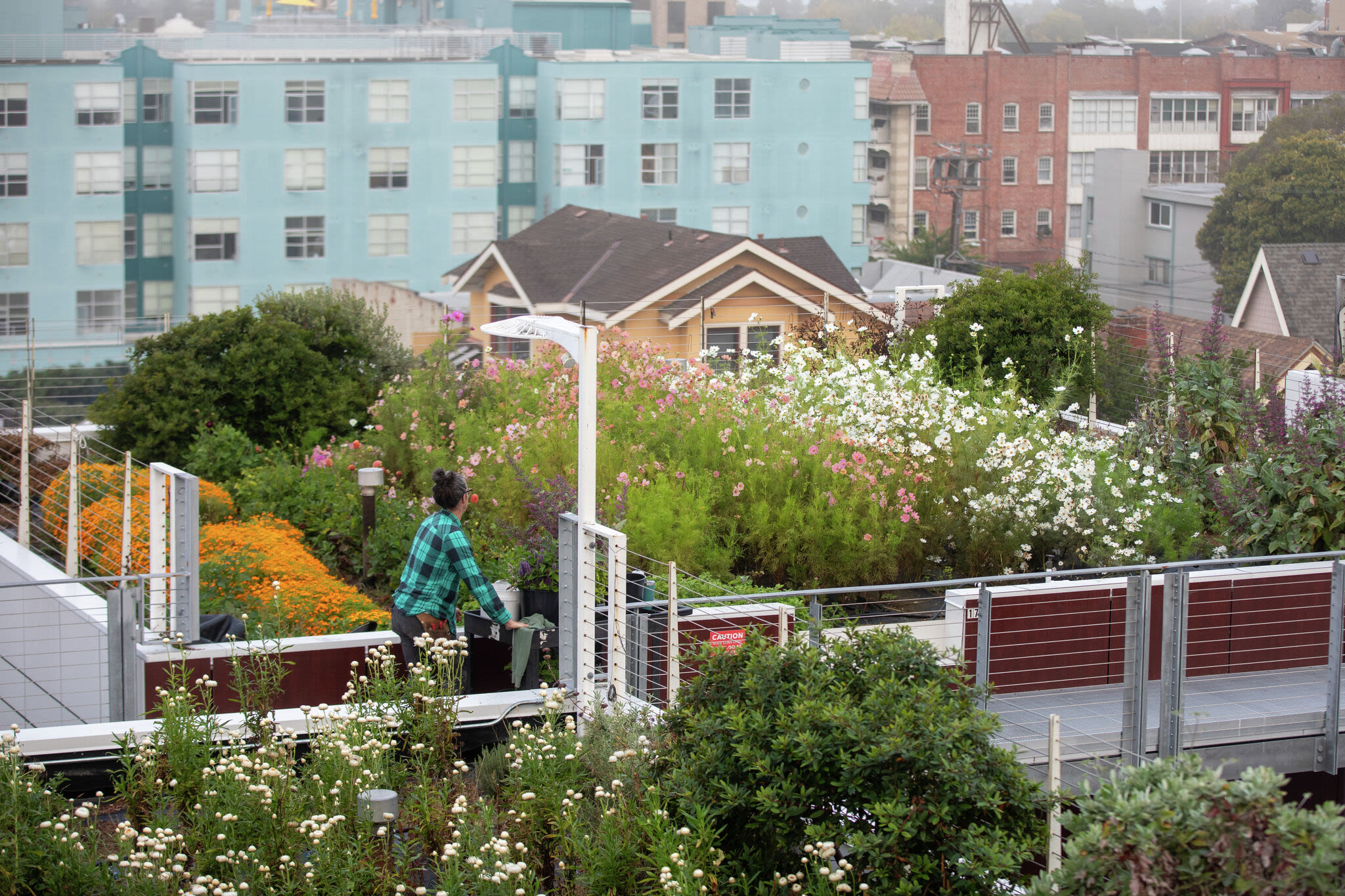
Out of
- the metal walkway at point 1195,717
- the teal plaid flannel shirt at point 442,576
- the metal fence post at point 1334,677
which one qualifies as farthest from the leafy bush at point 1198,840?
the metal fence post at point 1334,677

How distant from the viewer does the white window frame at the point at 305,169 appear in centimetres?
5950

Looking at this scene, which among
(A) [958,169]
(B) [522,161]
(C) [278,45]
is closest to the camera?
(C) [278,45]

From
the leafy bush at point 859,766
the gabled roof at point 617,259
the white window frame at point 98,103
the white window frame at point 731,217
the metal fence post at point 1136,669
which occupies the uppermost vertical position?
the white window frame at point 98,103

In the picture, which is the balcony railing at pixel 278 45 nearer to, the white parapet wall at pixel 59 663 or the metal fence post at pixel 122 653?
the white parapet wall at pixel 59 663

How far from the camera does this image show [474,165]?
6222cm

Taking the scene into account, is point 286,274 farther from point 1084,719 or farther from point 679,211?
point 1084,719

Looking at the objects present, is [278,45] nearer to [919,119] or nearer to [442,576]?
[919,119]

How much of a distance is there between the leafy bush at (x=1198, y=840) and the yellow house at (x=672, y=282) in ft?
59.7

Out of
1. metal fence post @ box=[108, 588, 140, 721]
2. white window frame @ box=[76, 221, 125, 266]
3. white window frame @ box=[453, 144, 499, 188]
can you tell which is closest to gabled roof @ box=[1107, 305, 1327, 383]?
Answer: metal fence post @ box=[108, 588, 140, 721]

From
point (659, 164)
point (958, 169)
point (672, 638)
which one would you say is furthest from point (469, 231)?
point (672, 638)

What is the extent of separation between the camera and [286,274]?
60312 mm

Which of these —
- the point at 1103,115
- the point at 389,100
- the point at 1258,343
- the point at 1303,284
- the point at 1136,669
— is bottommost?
the point at 1136,669

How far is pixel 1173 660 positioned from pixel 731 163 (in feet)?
195

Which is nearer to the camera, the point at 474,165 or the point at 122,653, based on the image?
the point at 122,653
